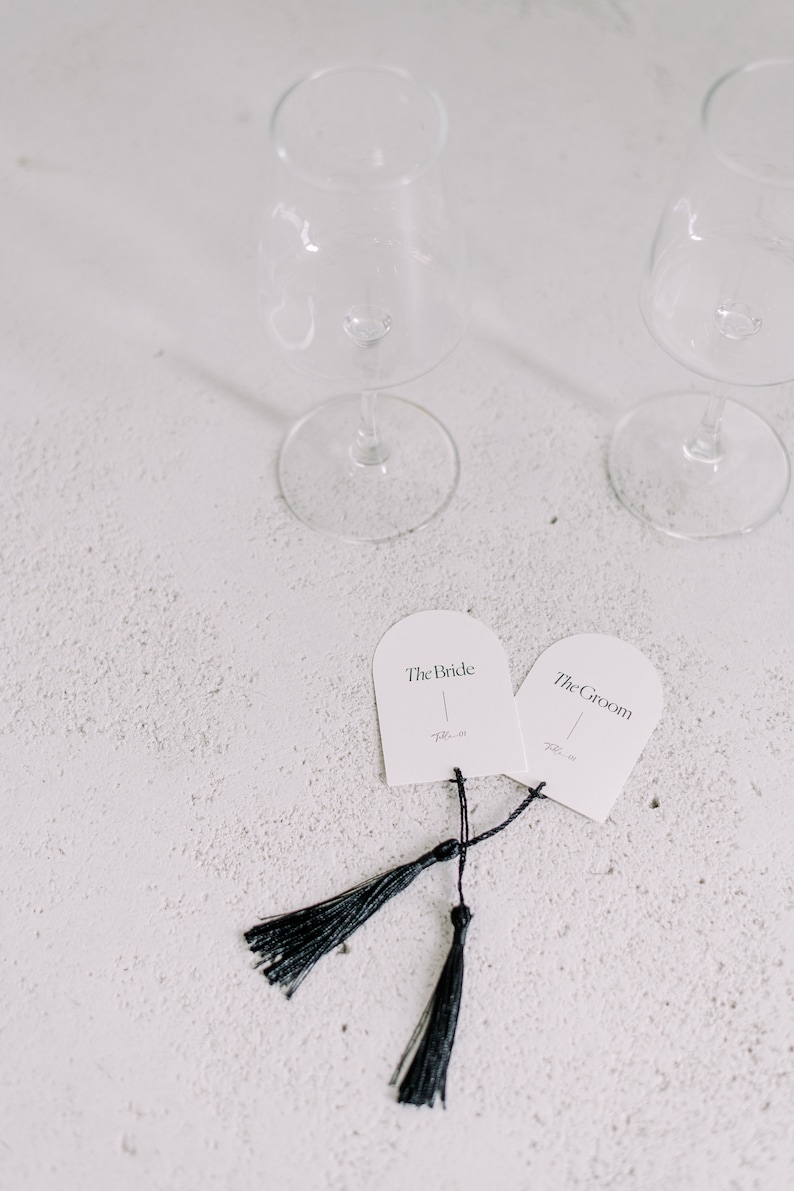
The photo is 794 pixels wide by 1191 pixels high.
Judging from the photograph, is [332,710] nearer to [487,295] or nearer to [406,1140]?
[406,1140]

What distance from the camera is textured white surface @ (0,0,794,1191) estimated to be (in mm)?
714

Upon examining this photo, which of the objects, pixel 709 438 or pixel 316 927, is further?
pixel 709 438

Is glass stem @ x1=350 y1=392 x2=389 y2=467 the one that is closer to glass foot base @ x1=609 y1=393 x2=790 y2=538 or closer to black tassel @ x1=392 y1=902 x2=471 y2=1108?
glass foot base @ x1=609 y1=393 x2=790 y2=538

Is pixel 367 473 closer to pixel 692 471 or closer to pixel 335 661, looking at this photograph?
pixel 335 661

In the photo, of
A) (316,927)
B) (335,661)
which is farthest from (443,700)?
(316,927)

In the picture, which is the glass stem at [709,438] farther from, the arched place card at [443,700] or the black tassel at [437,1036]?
the black tassel at [437,1036]

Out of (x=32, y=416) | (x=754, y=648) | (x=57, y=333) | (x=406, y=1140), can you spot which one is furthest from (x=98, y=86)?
(x=406, y=1140)

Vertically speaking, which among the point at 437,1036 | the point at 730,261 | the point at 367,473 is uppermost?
the point at 730,261

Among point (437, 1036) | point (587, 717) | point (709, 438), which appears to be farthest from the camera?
point (709, 438)

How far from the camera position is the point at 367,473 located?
0.95m

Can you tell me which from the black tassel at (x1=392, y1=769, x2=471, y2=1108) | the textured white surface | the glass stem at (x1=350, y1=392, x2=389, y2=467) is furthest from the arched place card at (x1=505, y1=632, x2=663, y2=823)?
the glass stem at (x1=350, y1=392, x2=389, y2=467)

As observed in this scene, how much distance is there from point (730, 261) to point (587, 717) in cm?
38

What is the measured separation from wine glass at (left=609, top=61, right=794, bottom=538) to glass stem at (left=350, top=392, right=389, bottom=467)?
9.5 inches

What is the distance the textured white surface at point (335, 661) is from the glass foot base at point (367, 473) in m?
0.02
